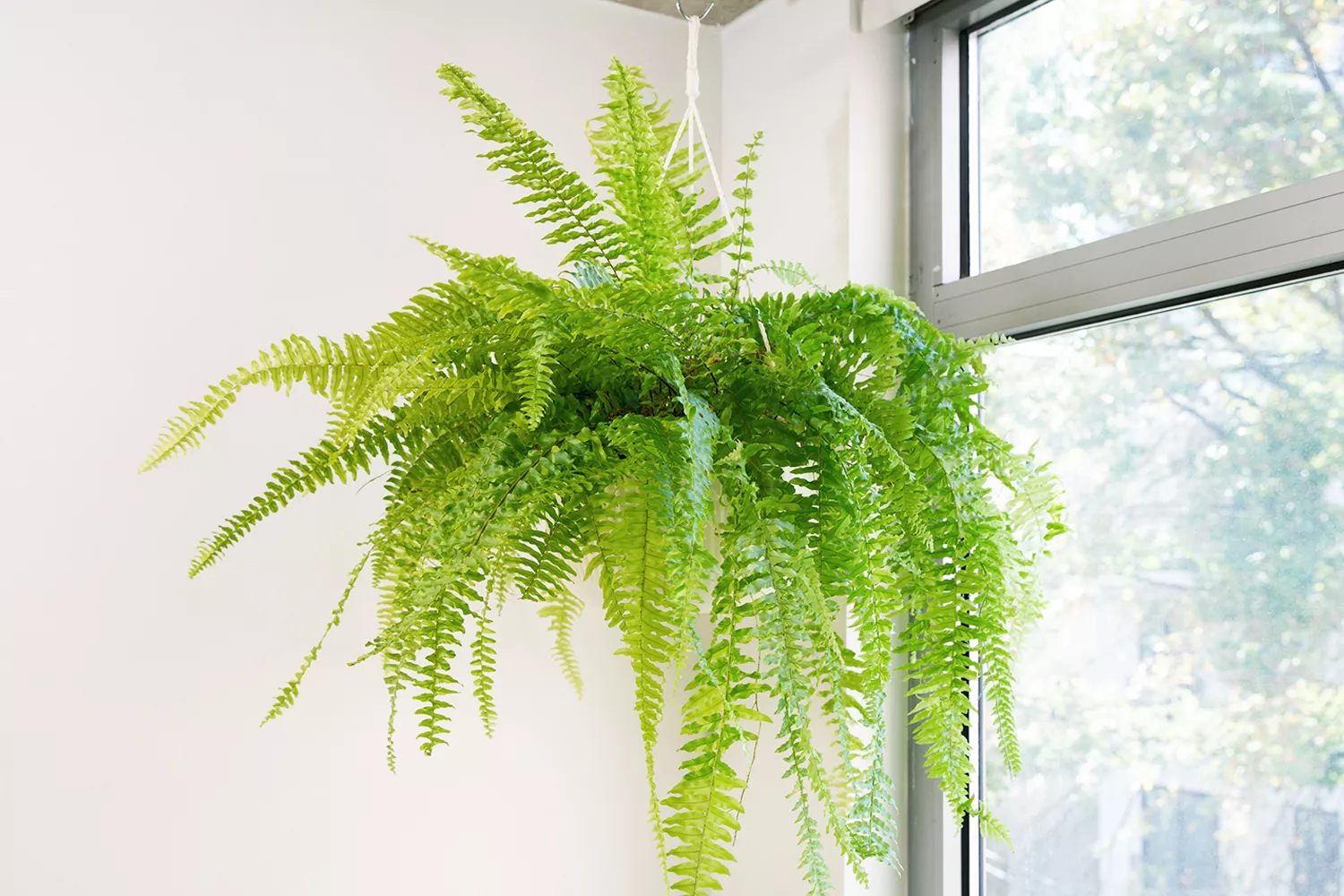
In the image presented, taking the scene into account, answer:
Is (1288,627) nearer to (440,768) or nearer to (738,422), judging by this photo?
(738,422)

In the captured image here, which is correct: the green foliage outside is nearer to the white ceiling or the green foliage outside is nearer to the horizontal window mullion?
the horizontal window mullion

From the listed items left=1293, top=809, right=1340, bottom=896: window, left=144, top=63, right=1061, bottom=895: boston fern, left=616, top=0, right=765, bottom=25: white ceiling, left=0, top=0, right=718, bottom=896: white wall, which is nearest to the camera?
left=144, top=63, right=1061, bottom=895: boston fern

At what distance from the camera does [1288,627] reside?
1126 mm

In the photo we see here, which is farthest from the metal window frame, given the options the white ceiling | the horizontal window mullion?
the white ceiling

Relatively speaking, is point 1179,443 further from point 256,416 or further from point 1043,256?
point 256,416

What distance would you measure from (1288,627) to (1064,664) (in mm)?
295

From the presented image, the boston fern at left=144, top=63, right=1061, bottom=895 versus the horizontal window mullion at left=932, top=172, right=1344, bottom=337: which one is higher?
the horizontal window mullion at left=932, top=172, right=1344, bottom=337

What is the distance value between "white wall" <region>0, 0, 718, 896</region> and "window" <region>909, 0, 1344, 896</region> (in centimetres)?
64

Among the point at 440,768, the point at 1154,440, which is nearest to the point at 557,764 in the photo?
the point at 440,768

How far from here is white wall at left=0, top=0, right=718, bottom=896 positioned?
1351mm

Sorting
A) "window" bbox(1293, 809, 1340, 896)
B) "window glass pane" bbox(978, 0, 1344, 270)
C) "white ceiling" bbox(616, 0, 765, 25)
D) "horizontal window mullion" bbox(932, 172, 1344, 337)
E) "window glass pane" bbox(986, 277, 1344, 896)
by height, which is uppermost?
"white ceiling" bbox(616, 0, 765, 25)

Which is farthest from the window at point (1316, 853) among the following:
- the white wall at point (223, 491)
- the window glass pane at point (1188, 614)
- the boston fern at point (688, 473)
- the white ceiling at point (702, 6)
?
the white ceiling at point (702, 6)

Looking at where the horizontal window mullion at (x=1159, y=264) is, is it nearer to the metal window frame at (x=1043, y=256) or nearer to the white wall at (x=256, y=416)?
the metal window frame at (x=1043, y=256)

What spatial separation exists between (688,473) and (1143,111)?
87 centimetres
